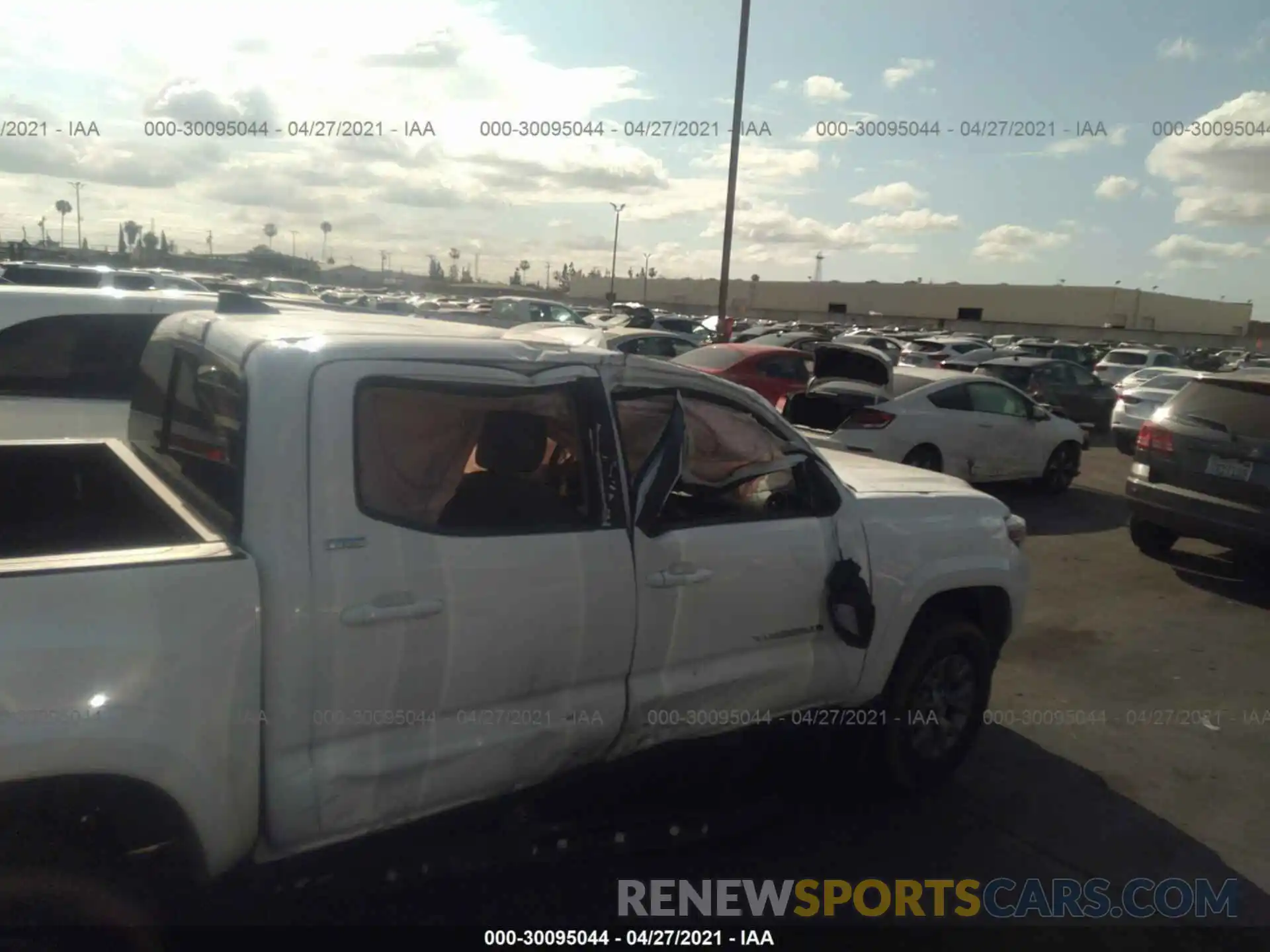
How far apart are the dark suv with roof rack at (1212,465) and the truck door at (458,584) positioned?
6.52m

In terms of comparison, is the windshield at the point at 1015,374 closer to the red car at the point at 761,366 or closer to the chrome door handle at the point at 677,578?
the red car at the point at 761,366

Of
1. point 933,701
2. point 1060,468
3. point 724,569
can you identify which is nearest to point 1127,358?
point 1060,468

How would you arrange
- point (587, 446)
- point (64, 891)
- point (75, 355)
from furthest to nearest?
point (75, 355), point (587, 446), point (64, 891)

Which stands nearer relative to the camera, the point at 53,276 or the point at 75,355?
the point at 75,355

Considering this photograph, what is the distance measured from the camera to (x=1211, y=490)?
8.04m

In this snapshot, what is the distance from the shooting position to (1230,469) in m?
7.88

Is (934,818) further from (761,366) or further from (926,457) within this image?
(761,366)

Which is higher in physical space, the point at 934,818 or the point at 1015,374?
the point at 1015,374

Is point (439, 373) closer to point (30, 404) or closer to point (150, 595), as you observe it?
point (150, 595)

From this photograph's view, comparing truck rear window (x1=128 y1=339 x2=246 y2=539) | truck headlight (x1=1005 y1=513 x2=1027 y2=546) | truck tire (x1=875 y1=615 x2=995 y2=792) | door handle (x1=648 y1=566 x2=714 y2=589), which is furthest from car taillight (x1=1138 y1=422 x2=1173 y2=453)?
truck rear window (x1=128 y1=339 x2=246 y2=539)

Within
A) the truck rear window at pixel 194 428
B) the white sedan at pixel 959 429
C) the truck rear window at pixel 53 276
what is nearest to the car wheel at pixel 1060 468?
the white sedan at pixel 959 429

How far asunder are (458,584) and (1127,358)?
93.0 ft

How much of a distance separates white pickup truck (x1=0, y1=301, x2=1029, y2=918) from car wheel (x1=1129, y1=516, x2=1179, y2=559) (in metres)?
6.04

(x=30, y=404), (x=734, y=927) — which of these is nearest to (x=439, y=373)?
(x=734, y=927)
